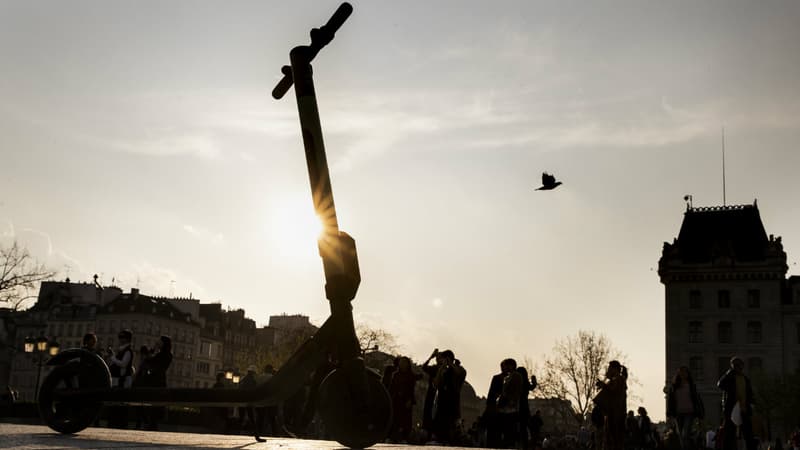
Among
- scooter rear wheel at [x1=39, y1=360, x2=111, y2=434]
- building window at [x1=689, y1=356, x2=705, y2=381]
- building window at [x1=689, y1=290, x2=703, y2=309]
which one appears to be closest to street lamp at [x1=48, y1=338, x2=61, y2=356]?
scooter rear wheel at [x1=39, y1=360, x2=111, y2=434]

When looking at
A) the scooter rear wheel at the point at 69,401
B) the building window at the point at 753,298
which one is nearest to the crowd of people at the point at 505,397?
the scooter rear wheel at the point at 69,401

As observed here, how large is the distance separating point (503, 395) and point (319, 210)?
9.97m

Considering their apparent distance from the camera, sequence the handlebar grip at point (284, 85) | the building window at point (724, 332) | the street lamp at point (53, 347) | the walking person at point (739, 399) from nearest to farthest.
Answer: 1. the handlebar grip at point (284, 85)
2. the walking person at point (739, 399)
3. the street lamp at point (53, 347)
4. the building window at point (724, 332)

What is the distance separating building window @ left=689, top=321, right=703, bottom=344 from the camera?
6900 centimetres

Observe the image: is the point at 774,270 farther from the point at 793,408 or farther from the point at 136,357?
the point at 136,357

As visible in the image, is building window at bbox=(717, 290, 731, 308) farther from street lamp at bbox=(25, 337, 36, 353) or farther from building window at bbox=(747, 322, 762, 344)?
street lamp at bbox=(25, 337, 36, 353)

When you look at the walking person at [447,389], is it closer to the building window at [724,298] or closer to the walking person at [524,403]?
the walking person at [524,403]

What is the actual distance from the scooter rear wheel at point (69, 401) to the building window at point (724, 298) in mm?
69366

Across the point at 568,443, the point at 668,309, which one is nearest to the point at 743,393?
the point at 568,443

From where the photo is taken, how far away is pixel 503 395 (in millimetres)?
Answer: 14305

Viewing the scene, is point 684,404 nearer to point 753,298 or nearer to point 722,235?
point 753,298

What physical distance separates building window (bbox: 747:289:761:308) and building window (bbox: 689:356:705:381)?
5.99 m

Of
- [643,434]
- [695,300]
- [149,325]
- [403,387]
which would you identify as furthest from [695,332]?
[149,325]

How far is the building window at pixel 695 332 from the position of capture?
69.0m
